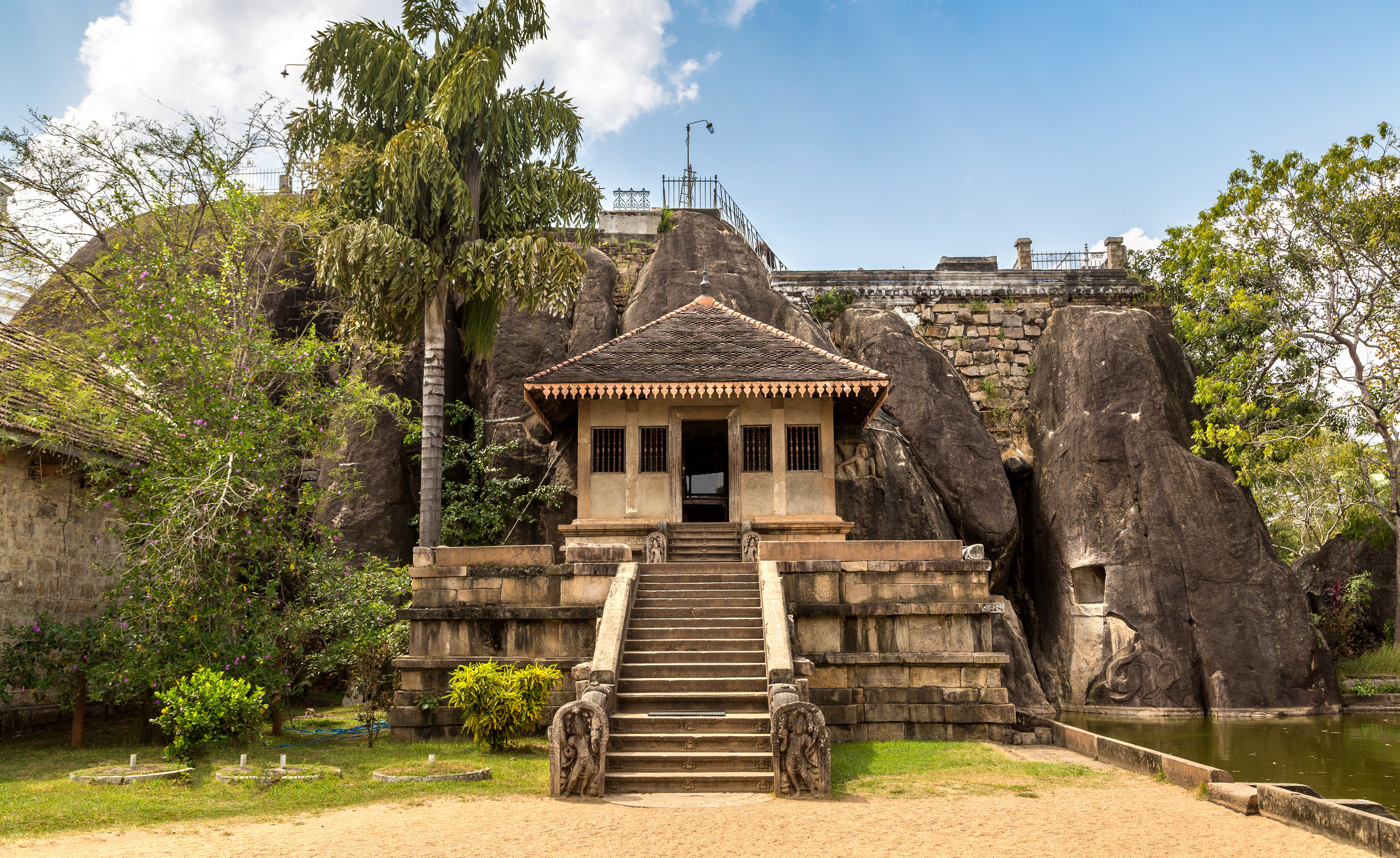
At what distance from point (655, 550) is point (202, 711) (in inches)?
256

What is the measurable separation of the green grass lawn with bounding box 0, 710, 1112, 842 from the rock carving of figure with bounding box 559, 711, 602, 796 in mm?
327

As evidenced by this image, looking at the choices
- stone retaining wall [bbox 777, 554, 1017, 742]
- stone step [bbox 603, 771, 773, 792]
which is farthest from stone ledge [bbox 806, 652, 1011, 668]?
stone step [bbox 603, 771, 773, 792]

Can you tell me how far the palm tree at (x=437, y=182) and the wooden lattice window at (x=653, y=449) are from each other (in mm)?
2704

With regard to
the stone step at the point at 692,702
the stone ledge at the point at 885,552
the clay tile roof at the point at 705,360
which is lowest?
the stone step at the point at 692,702

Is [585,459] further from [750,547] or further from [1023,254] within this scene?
[1023,254]

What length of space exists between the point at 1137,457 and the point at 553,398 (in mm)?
12884

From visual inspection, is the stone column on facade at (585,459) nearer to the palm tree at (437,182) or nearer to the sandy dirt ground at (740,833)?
the palm tree at (437,182)

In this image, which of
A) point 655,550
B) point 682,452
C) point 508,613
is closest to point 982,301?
point 682,452

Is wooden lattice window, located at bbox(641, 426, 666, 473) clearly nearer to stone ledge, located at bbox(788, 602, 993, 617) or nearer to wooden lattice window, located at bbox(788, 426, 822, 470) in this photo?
wooden lattice window, located at bbox(788, 426, 822, 470)

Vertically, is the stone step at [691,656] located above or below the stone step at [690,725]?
above

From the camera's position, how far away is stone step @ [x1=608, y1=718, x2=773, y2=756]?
9.09m

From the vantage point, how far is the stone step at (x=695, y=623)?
11375 mm

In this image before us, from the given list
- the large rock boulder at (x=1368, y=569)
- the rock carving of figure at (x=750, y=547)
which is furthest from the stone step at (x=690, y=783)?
the large rock boulder at (x=1368, y=569)

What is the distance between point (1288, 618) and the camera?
18625 mm
